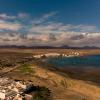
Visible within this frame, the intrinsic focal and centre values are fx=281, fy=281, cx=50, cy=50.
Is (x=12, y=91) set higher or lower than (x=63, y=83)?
higher

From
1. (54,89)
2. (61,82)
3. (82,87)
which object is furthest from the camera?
(61,82)

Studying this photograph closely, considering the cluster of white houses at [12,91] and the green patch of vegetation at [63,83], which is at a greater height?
the cluster of white houses at [12,91]

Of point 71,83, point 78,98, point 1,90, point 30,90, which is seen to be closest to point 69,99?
point 78,98

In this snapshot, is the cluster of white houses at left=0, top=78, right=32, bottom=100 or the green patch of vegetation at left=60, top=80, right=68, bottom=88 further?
the green patch of vegetation at left=60, top=80, right=68, bottom=88

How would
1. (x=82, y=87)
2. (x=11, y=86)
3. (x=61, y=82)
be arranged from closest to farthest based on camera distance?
1. (x=11, y=86)
2. (x=82, y=87)
3. (x=61, y=82)

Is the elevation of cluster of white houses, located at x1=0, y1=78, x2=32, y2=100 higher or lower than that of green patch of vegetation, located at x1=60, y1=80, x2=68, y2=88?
higher

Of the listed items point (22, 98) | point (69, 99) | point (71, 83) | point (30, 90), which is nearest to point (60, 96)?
point (69, 99)

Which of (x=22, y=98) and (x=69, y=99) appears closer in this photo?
(x=22, y=98)

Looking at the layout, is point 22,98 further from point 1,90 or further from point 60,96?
point 60,96

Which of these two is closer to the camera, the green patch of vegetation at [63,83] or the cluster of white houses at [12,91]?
the cluster of white houses at [12,91]

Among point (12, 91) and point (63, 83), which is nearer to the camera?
point (12, 91)
